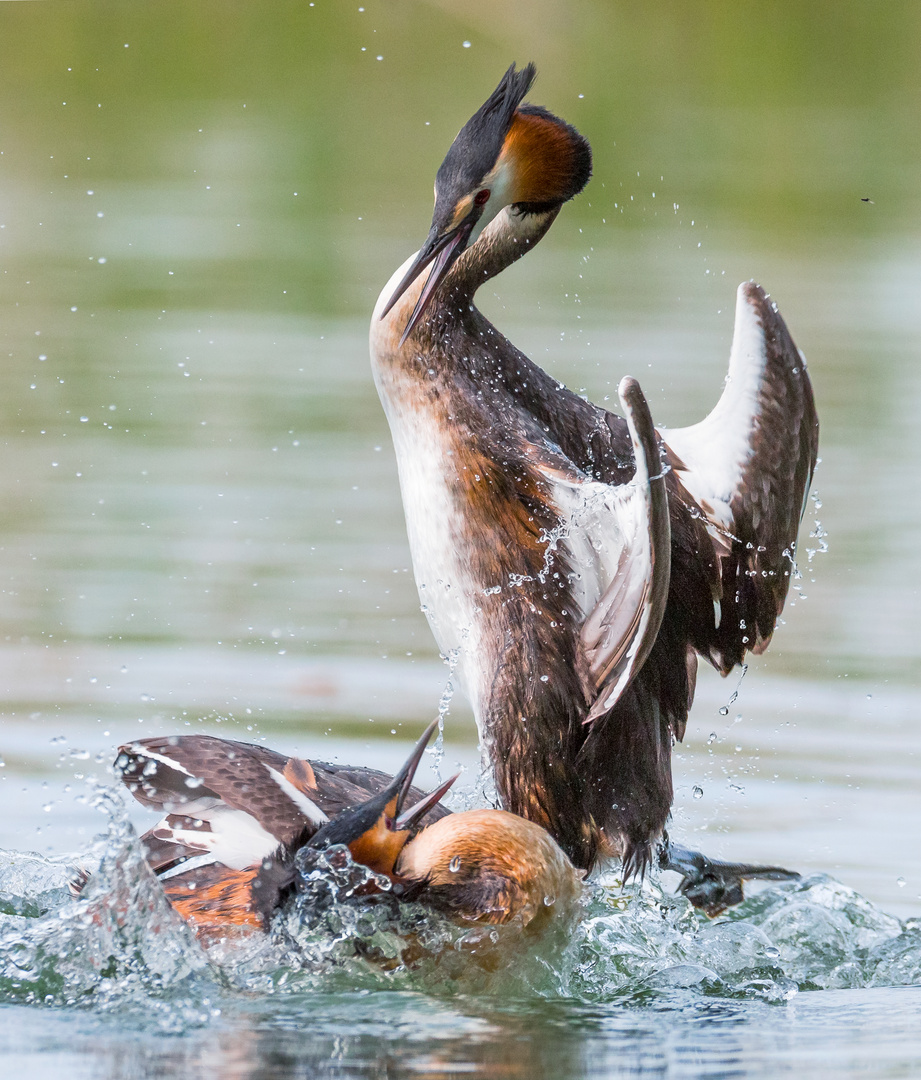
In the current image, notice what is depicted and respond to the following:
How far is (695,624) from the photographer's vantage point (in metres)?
5.54

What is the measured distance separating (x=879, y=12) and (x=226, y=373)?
10.1m

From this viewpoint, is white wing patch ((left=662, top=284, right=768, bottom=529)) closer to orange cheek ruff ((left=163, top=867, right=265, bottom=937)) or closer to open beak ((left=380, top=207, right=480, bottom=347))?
open beak ((left=380, top=207, right=480, bottom=347))

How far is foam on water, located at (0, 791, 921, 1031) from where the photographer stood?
426 centimetres

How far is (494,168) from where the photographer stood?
5.50 metres

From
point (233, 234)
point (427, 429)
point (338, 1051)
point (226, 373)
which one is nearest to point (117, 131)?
point (233, 234)

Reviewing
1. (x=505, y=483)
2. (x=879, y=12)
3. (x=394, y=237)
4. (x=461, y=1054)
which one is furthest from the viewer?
(x=879, y=12)

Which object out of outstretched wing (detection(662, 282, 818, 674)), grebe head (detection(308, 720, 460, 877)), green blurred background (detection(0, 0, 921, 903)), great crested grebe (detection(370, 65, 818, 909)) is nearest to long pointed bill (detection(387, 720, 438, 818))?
grebe head (detection(308, 720, 460, 877))

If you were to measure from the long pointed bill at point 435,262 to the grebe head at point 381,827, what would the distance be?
4.21 feet

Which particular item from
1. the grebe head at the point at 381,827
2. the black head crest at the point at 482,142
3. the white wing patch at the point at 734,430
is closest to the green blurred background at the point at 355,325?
the white wing patch at the point at 734,430

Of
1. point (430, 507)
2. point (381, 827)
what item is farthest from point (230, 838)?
point (430, 507)

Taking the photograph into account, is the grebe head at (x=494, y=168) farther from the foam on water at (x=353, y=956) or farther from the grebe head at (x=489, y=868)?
the foam on water at (x=353, y=956)

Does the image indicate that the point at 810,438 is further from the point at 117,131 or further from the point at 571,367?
the point at 117,131

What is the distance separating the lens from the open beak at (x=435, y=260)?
541cm

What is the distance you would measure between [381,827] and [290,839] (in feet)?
0.77
